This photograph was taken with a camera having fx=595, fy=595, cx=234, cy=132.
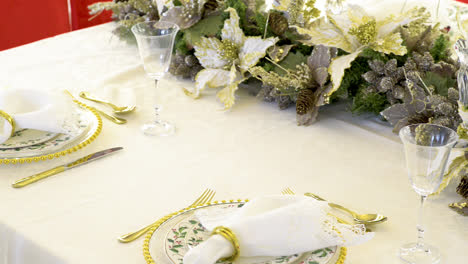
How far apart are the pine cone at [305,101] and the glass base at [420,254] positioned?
46 cm

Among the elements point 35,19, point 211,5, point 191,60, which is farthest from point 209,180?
point 35,19

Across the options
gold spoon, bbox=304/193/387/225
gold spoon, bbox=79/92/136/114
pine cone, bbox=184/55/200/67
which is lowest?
gold spoon, bbox=304/193/387/225

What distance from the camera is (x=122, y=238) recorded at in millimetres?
868

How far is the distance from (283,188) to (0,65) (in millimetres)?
972

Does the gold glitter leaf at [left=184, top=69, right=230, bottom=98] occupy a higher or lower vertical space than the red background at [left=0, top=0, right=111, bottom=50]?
higher

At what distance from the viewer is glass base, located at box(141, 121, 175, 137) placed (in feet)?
4.01

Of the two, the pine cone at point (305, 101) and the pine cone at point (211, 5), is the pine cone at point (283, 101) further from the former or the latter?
the pine cone at point (211, 5)

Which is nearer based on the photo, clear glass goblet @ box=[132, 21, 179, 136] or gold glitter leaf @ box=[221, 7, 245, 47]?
clear glass goblet @ box=[132, 21, 179, 136]

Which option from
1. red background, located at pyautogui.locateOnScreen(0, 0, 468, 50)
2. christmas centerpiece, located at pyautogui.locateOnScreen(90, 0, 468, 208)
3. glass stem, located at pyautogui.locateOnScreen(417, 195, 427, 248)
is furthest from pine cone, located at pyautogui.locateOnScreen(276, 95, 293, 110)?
red background, located at pyautogui.locateOnScreen(0, 0, 468, 50)

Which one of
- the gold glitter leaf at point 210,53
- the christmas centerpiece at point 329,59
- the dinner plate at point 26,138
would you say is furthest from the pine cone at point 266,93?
the dinner plate at point 26,138

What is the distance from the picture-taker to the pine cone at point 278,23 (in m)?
1.38

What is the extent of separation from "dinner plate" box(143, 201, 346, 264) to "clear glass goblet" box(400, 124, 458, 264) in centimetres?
11

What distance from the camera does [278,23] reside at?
1380 mm

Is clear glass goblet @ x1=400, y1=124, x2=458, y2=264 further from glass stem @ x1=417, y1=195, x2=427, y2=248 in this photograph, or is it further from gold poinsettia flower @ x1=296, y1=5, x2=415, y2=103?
gold poinsettia flower @ x1=296, y1=5, x2=415, y2=103
